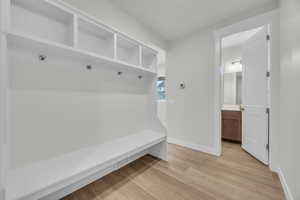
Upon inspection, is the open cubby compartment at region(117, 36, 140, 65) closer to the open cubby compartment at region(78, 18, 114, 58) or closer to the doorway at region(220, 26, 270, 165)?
the open cubby compartment at region(78, 18, 114, 58)

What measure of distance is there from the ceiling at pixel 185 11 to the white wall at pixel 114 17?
3.7 inches

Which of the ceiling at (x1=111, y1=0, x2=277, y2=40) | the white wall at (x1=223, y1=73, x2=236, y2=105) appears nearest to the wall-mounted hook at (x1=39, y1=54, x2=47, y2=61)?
the ceiling at (x1=111, y1=0, x2=277, y2=40)

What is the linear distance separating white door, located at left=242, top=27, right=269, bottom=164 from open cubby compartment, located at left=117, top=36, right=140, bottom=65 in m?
2.10

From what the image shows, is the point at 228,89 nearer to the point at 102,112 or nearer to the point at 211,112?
the point at 211,112

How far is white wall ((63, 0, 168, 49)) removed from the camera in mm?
1526

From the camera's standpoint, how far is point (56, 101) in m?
1.27

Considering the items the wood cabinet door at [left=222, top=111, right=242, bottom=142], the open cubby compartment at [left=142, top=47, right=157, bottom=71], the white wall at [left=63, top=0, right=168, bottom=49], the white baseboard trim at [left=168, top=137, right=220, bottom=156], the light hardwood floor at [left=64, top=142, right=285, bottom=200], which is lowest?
the light hardwood floor at [left=64, top=142, right=285, bottom=200]

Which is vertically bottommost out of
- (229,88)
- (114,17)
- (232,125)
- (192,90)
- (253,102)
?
(232,125)

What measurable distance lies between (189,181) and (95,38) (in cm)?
227

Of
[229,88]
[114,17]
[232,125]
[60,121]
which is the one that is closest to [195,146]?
[232,125]

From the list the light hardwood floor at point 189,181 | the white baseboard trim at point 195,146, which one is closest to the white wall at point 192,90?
the white baseboard trim at point 195,146

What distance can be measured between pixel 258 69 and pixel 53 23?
10.1 feet

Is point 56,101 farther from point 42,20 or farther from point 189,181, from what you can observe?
point 189,181

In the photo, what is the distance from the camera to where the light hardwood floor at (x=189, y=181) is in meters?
1.34
